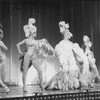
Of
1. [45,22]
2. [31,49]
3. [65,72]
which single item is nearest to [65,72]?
[65,72]

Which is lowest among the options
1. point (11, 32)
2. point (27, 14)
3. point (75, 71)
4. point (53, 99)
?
point (53, 99)

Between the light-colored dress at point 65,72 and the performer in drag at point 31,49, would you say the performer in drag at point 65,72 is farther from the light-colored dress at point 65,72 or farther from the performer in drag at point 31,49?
the performer in drag at point 31,49

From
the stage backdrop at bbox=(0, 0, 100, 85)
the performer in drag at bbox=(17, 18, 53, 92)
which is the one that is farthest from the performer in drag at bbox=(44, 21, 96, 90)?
the stage backdrop at bbox=(0, 0, 100, 85)

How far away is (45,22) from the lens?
897 cm

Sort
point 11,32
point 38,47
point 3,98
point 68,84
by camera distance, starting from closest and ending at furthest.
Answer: point 3,98 → point 38,47 → point 68,84 → point 11,32

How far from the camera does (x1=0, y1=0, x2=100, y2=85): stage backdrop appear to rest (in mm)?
8383

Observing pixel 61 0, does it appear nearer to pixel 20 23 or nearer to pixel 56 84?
pixel 20 23

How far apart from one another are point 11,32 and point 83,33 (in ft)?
9.10

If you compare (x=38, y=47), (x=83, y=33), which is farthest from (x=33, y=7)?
(x=38, y=47)

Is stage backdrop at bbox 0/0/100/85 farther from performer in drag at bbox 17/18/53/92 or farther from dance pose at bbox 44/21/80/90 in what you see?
performer in drag at bbox 17/18/53/92

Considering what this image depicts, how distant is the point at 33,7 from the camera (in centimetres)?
879

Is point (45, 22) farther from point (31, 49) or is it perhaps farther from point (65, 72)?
point (31, 49)

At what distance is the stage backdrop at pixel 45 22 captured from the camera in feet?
27.5

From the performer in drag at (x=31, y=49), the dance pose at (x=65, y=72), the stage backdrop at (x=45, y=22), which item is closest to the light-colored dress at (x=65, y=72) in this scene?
the dance pose at (x=65, y=72)
